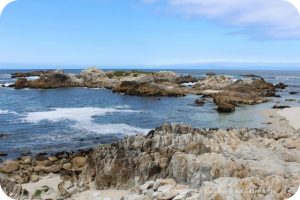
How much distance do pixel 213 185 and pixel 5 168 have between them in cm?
1225

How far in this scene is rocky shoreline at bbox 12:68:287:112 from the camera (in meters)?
52.4

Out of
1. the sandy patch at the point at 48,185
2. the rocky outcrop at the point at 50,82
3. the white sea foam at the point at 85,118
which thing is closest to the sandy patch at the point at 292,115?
the white sea foam at the point at 85,118

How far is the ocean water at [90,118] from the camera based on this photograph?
26.8 metres

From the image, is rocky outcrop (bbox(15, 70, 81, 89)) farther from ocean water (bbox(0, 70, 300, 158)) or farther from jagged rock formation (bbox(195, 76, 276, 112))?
jagged rock formation (bbox(195, 76, 276, 112))

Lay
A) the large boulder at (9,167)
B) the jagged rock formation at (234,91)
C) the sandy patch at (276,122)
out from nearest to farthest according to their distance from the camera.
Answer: the large boulder at (9,167) < the sandy patch at (276,122) < the jagged rock formation at (234,91)

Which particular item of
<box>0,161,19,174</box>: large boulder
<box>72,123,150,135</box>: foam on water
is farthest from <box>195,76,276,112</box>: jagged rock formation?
<box>0,161,19,174</box>: large boulder

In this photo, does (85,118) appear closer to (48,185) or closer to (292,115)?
(292,115)

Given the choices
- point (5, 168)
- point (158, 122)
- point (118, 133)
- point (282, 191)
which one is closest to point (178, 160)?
point (282, 191)

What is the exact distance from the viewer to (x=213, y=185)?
1156cm

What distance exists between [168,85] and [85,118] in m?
32.8

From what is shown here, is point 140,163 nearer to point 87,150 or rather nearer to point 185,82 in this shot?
point 87,150

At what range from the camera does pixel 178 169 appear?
590 inches

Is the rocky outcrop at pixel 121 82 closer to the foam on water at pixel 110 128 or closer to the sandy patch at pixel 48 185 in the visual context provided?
the foam on water at pixel 110 128

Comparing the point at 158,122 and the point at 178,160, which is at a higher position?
the point at 178,160
